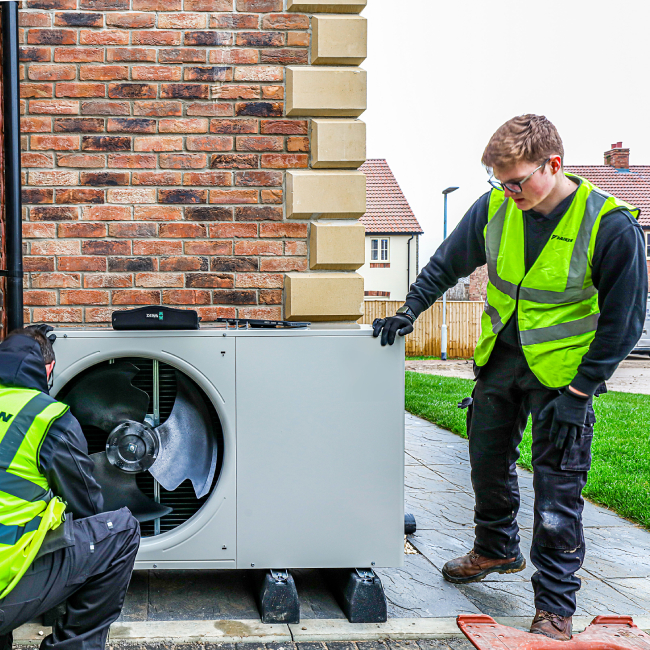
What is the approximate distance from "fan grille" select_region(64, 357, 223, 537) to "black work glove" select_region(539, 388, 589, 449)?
1.36 m

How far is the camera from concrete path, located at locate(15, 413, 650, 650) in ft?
8.20

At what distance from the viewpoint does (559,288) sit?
8.28 ft

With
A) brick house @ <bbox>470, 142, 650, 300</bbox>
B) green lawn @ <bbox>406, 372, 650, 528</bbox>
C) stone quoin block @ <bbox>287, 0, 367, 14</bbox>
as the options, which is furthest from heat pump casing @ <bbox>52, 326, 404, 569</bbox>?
brick house @ <bbox>470, 142, 650, 300</bbox>

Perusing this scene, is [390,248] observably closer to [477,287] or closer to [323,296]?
[477,287]

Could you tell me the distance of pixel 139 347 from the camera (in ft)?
8.52

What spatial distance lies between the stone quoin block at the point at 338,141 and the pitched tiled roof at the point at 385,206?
1021 inches

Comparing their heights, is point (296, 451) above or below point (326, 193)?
below

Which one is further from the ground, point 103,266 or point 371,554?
point 103,266

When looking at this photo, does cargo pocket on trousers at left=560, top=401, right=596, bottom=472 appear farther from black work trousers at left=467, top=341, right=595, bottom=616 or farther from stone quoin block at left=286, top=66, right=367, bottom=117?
stone quoin block at left=286, top=66, right=367, bottom=117

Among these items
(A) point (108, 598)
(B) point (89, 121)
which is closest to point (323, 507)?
(A) point (108, 598)

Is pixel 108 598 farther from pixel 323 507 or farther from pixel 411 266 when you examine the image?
pixel 411 266

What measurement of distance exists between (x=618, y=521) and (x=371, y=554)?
239cm

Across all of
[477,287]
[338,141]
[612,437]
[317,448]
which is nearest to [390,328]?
[317,448]

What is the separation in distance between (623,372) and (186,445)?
16.0 m
